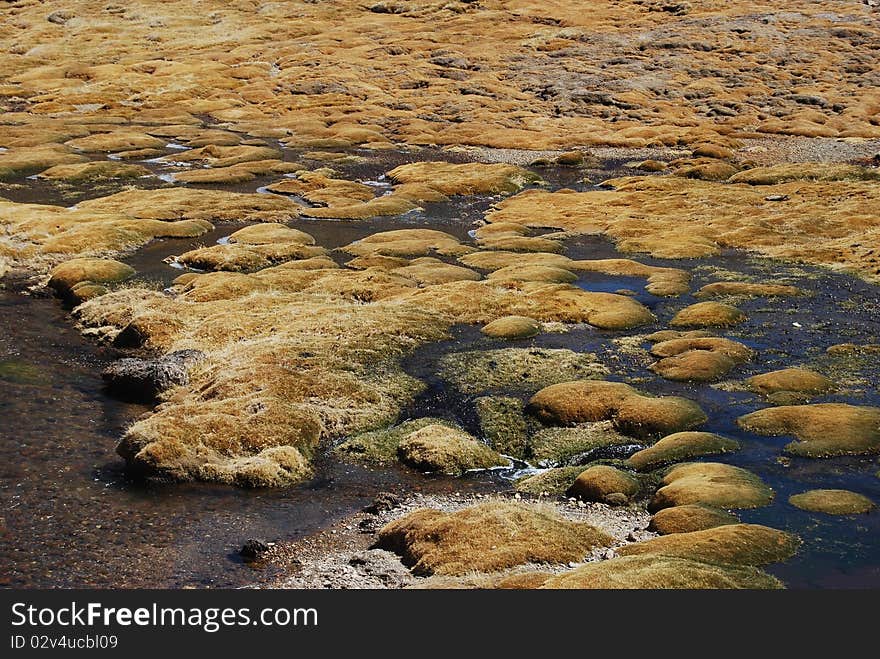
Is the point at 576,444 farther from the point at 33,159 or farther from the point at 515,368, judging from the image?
the point at 33,159

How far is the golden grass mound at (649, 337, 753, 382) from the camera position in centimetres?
4409

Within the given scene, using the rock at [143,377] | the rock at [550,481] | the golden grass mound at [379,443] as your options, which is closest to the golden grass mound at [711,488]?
the rock at [550,481]

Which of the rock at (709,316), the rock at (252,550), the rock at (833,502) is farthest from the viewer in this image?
the rock at (709,316)

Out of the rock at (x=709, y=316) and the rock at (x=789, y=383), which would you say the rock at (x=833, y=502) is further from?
the rock at (x=709, y=316)

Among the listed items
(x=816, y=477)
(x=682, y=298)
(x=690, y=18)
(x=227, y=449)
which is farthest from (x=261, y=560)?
(x=690, y=18)

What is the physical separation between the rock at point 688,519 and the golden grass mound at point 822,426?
22.3 ft

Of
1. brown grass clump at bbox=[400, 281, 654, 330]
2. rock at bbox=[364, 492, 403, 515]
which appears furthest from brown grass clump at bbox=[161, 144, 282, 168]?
rock at bbox=[364, 492, 403, 515]

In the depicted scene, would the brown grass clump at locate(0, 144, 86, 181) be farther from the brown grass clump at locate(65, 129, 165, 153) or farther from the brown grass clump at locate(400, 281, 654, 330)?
the brown grass clump at locate(400, 281, 654, 330)

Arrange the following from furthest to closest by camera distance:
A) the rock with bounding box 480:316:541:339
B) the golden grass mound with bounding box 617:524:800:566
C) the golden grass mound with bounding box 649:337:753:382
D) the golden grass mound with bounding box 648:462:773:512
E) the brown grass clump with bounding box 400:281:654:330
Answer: the brown grass clump with bounding box 400:281:654:330 < the rock with bounding box 480:316:541:339 < the golden grass mound with bounding box 649:337:753:382 < the golden grass mound with bounding box 648:462:773:512 < the golden grass mound with bounding box 617:524:800:566

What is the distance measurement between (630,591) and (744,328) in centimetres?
3110

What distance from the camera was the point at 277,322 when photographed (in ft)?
168

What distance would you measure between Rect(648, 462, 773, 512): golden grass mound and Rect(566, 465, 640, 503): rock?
1.03 meters

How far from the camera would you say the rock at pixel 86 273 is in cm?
5894

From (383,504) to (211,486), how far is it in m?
6.38
